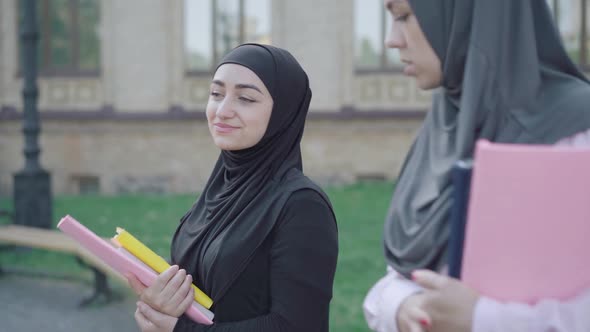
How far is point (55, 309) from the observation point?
613 cm

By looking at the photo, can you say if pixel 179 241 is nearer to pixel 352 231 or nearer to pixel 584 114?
pixel 584 114

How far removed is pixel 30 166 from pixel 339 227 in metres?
3.71

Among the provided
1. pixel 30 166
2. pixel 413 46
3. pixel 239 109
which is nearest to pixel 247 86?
pixel 239 109

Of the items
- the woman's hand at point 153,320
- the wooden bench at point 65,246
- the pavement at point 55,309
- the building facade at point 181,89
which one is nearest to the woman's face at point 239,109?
the woman's hand at point 153,320

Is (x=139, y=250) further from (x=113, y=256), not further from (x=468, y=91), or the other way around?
A: (x=468, y=91)

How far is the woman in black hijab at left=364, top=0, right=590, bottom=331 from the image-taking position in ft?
5.07

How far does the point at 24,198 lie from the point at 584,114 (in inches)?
304

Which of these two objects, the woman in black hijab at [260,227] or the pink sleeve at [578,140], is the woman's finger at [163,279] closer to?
the woman in black hijab at [260,227]

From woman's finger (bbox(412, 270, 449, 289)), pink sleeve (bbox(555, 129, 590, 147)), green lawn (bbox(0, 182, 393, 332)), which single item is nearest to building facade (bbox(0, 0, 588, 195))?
green lawn (bbox(0, 182, 393, 332))

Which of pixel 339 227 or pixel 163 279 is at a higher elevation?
pixel 163 279

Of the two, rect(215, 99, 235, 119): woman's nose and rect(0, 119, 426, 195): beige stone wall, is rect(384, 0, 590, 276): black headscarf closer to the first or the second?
rect(215, 99, 235, 119): woman's nose

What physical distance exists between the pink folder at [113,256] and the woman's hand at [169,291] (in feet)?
0.08

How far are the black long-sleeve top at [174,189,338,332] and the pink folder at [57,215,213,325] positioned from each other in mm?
31

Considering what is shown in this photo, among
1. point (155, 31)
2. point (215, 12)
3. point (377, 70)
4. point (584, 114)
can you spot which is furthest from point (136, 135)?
point (584, 114)
